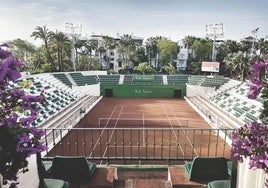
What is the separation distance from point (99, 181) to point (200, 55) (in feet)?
152

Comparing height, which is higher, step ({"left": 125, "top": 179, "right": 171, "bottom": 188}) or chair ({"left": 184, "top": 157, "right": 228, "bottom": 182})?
chair ({"left": 184, "top": 157, "right": 228, "bottom": 182})

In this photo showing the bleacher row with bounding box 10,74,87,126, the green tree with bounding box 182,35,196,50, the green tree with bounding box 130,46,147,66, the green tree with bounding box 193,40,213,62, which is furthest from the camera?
the green tree with bounding box 182,35,196,50

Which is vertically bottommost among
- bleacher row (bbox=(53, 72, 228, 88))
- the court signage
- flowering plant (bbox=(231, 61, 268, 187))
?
bleacher row (bbox=(53, 72, 228, 88))

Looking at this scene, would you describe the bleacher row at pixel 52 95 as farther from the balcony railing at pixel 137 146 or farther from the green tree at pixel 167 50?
the green tree at pixel 167 50

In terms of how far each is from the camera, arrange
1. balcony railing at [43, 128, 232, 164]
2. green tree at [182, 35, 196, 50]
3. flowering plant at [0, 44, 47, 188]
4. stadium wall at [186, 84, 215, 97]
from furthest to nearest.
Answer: green tree at [182, 35, 196, 50] → stadium wall at [186, 84, 215, 97] → balcony railing at [43, 128, 232, 164] → flowering plant at [0, 44, 47, 188]

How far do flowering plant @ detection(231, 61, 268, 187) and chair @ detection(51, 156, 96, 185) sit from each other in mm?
3207

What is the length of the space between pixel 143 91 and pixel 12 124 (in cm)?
2607

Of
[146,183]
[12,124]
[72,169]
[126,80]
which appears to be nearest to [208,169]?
[146,183]

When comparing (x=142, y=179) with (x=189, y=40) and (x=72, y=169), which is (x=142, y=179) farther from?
(x=189, y=40)

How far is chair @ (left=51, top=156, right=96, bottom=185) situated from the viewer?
167 inches

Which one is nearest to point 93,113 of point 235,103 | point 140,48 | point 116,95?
point 116,95

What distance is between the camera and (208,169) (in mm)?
4254

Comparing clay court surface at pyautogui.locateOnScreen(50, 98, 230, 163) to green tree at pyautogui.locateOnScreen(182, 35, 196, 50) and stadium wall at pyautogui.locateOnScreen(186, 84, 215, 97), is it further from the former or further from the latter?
green tree at pyautogui.locateOnScreen(182, 35, 196, 50)

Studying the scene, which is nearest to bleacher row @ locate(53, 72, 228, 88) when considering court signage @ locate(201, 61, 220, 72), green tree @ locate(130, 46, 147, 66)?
court signage @ locate(201, 61, 220, 72)
